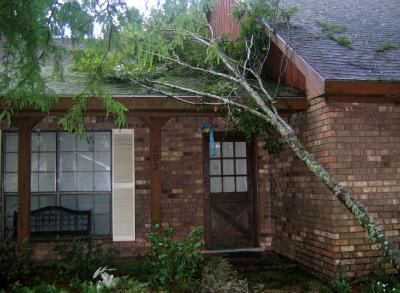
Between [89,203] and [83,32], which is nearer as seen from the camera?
[83,32]

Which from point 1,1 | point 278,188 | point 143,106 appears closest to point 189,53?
point 143,106

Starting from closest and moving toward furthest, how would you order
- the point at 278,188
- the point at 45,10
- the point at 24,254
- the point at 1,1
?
1. the point at 1,1
2. the point at 45,10
3. the point at 24,254
4. the point at 278,188

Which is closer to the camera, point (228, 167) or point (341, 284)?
point (341, 284)

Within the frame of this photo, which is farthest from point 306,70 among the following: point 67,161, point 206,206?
point 67,161

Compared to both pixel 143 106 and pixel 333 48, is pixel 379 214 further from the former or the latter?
pixel 143 106

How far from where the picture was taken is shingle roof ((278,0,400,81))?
20.8 feet

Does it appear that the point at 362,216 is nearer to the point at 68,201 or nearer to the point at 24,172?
the point at 24,172

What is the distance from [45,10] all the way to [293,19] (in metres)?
5.24

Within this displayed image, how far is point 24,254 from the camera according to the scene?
20.2 feet

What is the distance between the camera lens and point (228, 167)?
869 cm

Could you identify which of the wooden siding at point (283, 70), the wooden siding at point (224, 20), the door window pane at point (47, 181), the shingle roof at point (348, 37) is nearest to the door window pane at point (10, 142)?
the door window pane at point (47, 181)

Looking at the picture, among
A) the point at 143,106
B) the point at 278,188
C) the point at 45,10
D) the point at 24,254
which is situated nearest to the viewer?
the point at 45,10

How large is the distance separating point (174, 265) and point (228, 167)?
10.4 feet

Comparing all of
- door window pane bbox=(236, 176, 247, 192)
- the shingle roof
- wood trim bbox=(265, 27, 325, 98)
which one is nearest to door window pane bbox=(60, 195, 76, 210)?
door window pane bbox=(236, 176, 247, 192)
